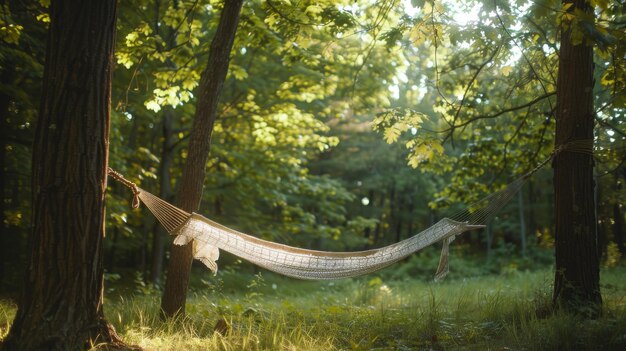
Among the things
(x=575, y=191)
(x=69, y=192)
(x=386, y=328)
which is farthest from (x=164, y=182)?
(x=575, y=191)

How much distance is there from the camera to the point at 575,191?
3.29 meters

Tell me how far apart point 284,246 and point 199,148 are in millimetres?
1034

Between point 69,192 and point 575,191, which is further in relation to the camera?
point 575,191

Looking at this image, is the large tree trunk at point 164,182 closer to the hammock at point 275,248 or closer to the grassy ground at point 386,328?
the grassy ground at point 386,328

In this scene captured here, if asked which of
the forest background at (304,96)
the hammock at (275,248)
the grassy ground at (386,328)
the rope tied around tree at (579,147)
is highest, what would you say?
the forest background at (304,96)

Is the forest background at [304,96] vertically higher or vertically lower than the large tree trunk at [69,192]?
higher

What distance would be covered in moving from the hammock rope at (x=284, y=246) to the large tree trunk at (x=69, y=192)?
0.56 meters

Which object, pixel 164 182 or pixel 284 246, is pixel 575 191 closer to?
pixel 284 246

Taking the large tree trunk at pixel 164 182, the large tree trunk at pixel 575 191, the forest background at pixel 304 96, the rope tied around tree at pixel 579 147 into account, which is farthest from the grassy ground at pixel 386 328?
the large tree trunk at pixel 164 182

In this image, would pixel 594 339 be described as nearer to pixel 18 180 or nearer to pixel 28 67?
pixel 28 67

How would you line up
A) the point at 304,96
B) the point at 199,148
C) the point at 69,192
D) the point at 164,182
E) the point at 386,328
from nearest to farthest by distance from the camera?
the point at 69,192
the point at 386,328
the point at 199,148
the point at 304,96
the point at 164,182

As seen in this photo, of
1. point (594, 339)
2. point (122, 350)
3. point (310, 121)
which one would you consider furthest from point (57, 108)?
point (310, 121)

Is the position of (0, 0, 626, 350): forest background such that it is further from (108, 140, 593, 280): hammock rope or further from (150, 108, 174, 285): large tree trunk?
(108, 140, 593, 280): hammock rope

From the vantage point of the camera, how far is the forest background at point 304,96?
13.0ft
